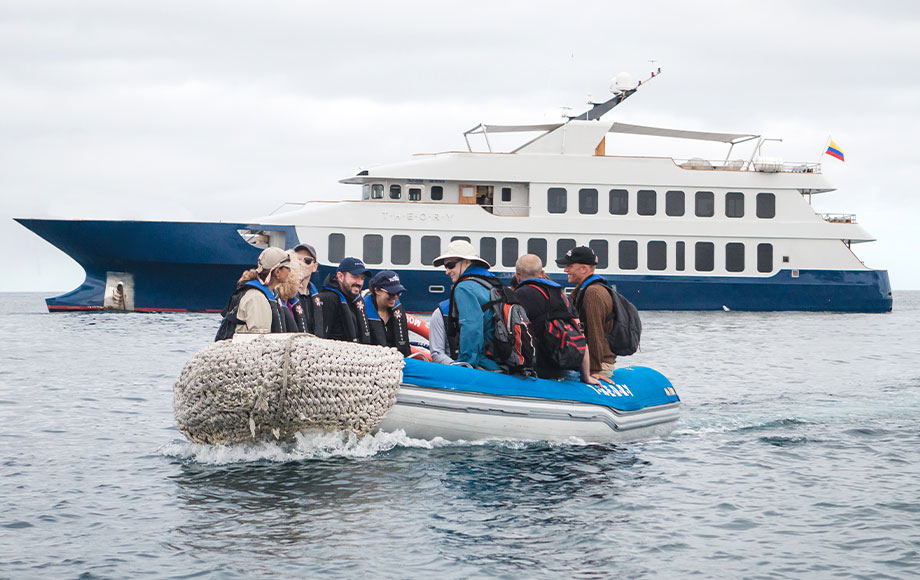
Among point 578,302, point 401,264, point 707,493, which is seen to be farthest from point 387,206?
point 707,493

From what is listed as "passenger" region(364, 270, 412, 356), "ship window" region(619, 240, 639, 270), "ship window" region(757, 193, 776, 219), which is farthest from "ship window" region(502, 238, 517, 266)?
"passenger" region(364, 270, 412, 356)

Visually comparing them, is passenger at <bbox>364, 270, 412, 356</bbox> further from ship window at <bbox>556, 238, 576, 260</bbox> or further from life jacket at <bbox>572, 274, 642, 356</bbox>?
ship window at <bbox>556, 238, 576, 260</bbox>

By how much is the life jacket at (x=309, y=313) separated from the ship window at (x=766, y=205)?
25.1 meters

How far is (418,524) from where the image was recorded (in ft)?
25.6

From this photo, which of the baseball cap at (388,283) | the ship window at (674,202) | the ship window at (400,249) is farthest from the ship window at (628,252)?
the baseball cap at (388,283)

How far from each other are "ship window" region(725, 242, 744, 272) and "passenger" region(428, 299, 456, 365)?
24094 mm

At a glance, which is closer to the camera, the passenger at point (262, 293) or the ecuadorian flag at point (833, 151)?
the passenger at point (262, 293)

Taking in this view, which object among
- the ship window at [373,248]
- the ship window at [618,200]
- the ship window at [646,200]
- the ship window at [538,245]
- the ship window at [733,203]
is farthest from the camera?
the ship window at [733,203]

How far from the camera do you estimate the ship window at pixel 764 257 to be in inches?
1299

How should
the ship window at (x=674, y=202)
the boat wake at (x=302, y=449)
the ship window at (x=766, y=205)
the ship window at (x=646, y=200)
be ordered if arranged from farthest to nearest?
the ship window at (x=766, y=205), the ship window at (x=674, y=202), the ship window at (x=646, y=200), the boat wake at (x=302, y=449)

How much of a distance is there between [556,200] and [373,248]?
5876 mm

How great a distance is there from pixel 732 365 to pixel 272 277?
12.9 meters

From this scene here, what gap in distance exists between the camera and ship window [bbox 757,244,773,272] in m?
33.0

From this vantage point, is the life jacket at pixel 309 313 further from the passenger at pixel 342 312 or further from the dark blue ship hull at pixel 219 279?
the dark blue ship hull at pixel 219 279
